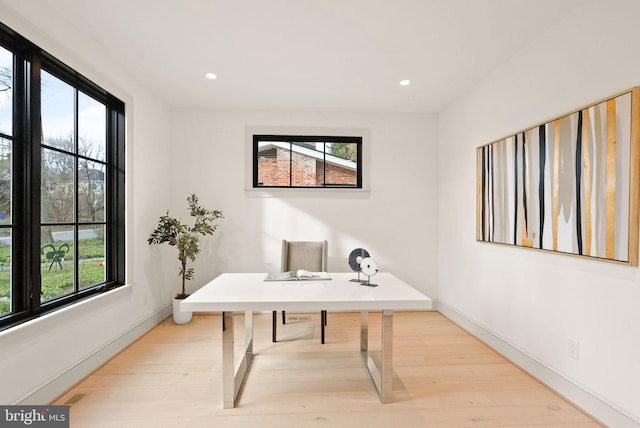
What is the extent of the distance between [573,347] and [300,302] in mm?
1757

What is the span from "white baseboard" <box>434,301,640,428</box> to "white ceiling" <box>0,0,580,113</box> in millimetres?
2361

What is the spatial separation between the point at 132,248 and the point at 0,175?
1283 millimetres

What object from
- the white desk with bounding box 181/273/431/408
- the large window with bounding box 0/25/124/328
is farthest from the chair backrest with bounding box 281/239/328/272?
the large window with bounding box 0/25/124/328

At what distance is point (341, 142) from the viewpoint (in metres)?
3.99

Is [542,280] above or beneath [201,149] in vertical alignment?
beneath

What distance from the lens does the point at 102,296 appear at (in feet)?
7.98

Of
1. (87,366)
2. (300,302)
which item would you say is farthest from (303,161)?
(87,366)

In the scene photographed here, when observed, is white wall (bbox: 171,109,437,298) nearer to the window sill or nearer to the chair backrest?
the window sill

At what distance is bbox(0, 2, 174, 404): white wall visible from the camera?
5.83 feet

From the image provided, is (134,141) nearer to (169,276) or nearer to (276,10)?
(169,276)

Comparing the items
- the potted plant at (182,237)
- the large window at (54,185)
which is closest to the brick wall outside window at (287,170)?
the potted plant at (182,237)

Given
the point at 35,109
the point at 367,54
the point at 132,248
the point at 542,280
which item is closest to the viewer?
the point at 35,109

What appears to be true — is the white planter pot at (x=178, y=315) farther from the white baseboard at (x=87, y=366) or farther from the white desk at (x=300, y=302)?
the white desk at (x=300, y=302)

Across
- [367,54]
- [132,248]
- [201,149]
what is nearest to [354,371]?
[132,248]
